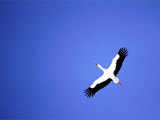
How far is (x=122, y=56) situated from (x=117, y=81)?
1.92 meters

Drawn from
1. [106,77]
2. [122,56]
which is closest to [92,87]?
[106,77]

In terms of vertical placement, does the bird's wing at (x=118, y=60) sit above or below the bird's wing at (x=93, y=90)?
above

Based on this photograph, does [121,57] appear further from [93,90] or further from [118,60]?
[93,90]

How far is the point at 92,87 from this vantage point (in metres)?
22.8

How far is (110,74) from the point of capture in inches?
888

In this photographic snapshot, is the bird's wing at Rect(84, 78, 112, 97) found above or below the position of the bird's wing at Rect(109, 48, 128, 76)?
Answer: below

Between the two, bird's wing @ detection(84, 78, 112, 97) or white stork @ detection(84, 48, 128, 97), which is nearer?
white stork @ detection(84, 48, 128, 97)

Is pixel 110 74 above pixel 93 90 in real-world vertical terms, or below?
above

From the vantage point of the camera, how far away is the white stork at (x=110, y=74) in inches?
867

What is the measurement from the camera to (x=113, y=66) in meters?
22.3

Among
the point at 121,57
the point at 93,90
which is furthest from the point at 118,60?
the point at 93,90

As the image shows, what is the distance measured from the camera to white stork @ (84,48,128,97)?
22016 millimetres

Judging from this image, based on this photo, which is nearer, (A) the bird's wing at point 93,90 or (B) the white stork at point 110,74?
(B) the white stork at point 110,74

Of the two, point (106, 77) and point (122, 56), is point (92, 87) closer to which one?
point (106, 77)
